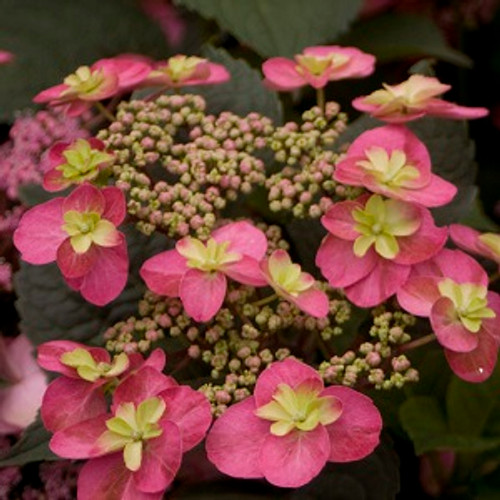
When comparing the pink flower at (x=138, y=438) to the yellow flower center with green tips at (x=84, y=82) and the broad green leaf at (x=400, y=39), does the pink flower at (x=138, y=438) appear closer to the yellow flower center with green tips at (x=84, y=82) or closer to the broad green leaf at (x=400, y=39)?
the yellow flower center with green tips at (x=84, y=82)

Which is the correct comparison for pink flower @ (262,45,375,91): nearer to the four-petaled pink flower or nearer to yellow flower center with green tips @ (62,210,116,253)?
the four-petaled pink flower

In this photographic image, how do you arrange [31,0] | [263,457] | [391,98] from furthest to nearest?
1. [31,0]
2. [391,98]
3. [263,457]

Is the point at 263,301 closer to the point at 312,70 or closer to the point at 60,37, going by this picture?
the point at 312,70

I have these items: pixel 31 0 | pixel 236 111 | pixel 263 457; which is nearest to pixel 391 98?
pixel 236 111

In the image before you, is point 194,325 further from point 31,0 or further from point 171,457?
point 31,0

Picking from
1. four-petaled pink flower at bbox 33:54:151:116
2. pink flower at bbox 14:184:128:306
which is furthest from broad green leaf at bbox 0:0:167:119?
pink flower at bbox 14:184:128:306

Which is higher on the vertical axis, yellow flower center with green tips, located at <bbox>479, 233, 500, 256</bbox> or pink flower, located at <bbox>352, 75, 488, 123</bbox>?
pink flower, located at <bbox>352, 75, 488, 123</bbox>
